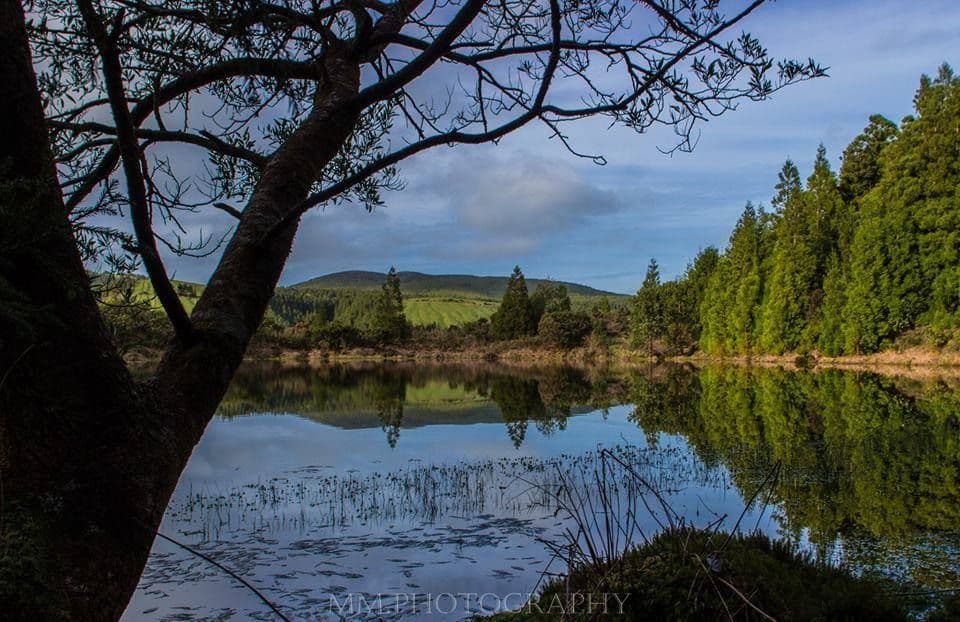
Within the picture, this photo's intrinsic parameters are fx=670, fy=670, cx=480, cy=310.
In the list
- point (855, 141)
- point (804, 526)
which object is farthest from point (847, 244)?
point (804, 526)

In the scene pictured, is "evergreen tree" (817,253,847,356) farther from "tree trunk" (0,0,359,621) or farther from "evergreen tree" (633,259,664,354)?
"tree trunk" (0,0,359,621)

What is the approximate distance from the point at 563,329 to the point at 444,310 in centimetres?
9579

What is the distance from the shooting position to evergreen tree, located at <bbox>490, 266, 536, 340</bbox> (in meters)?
80.9

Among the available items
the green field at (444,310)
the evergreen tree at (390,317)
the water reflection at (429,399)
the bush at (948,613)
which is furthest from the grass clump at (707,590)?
the green field at (444,310)

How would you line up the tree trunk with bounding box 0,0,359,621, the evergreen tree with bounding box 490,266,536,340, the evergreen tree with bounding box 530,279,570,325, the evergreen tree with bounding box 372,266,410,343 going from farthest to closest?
the evergreen tree with bounding box 372,266,410,343 → the evergreen tree with bounding box 490,266,536,340 → the evergreen tree with bounding box 530,279,570,325 → the tree trunk with bounding box 0,0,359,621

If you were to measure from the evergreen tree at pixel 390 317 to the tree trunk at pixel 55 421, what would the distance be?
80.1m

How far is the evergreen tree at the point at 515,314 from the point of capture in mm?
80875

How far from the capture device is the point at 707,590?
3.13m

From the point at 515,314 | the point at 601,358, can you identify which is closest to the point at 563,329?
the point at 601,358

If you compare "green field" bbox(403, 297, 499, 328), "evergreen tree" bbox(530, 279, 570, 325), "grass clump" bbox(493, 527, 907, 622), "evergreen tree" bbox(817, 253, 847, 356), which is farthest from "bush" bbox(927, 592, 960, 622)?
"green field" bbox(403, 297, 499, 328)

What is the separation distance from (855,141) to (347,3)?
57.0 m

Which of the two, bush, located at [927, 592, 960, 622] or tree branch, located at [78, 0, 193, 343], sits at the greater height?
tree branch, located at [78, 0, 193, 343]

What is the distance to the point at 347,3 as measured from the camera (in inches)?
107

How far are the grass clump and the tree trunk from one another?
172cm
